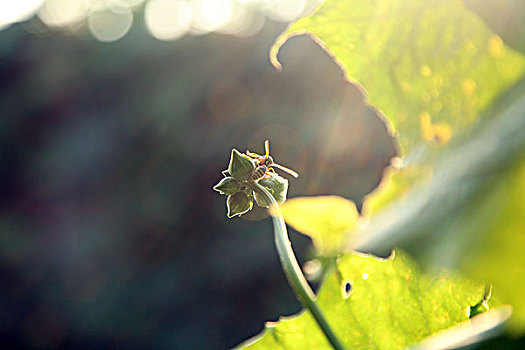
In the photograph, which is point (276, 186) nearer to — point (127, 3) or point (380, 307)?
point (380, 307)

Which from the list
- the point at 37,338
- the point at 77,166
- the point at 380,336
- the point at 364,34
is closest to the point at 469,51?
the point at 364,34

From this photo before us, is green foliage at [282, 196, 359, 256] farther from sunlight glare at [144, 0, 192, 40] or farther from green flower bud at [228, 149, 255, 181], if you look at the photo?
sunlight glare at [144, 0, 192, 40]

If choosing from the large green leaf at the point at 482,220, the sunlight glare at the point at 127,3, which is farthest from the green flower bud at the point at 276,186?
the sunlight glare at the point at 127,3

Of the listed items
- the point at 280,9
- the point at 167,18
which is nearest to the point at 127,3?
the point at 167,18

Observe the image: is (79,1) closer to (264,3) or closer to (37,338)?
(264,3)

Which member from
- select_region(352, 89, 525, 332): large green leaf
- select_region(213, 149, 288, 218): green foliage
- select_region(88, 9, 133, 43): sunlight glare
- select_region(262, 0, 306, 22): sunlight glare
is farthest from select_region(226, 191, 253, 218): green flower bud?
select_region(262, 0, 306, 22): sunlight glare

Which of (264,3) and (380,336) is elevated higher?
(264,3)

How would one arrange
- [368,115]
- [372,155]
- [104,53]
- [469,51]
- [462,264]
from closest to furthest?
[462,264], [469,51], [368,115], [372,155], [104,53]
